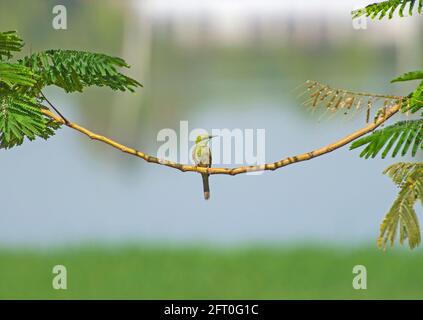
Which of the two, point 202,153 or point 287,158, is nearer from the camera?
point 287,158

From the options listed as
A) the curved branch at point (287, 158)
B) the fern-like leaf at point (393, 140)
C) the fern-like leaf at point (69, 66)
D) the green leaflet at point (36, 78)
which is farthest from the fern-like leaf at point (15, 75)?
the fern-like leaf at point (393, 140)

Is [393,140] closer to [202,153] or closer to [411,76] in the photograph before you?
[411,76]

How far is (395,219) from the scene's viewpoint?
2.56 meters

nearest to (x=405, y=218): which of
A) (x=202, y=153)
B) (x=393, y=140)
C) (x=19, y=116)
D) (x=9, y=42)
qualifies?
(x=393, y=140)

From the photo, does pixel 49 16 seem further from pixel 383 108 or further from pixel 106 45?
pixel 383 108

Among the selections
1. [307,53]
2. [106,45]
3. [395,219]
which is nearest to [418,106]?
[395,219]

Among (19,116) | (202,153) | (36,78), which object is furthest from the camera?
Result: (202,153)

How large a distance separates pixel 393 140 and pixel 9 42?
5.67 feet

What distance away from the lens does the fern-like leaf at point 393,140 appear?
2.78 metres

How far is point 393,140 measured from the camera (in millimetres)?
2789

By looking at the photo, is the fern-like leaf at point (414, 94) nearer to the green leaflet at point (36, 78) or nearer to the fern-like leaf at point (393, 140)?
the fern-like leaf at point (393, 140)

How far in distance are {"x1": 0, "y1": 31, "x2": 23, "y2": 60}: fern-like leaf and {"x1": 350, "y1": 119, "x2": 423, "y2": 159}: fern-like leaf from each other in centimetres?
156

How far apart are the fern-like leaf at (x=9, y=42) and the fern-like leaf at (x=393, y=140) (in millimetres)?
1558

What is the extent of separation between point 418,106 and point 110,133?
729 centimetres
